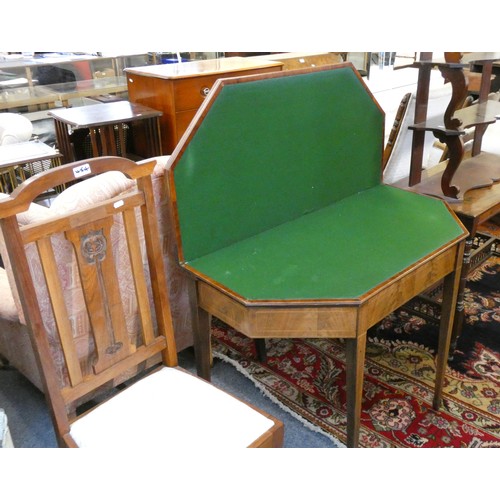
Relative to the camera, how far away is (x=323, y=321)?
1.29m

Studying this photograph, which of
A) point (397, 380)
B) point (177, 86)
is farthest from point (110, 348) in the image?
Answer: point (177, 86)

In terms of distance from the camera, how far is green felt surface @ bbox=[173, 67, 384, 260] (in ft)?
4.63

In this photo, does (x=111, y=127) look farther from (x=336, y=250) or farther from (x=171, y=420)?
(x=171, y=420)

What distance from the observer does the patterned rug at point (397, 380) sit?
1.75m

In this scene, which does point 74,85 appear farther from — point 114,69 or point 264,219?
point 264,219

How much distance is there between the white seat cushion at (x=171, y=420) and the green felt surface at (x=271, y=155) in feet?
1.32

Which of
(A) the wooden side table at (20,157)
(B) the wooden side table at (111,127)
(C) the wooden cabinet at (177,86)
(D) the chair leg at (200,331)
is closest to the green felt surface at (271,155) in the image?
(D) the chair leg at (200,331)

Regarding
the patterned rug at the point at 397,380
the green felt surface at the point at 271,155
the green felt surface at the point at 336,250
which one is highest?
the green felt surface at the point at 271,155

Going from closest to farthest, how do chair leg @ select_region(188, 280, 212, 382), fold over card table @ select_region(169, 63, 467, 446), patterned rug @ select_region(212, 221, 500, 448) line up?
fold over card table @ select_region(169, 63, 467, 446)
chair leg @ select_region(188, 280, 212, 382)
patterned rug @ select_region(212, 221, 500, 448)

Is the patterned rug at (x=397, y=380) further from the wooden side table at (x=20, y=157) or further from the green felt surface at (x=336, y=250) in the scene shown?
the wooden side table at (x=20, y=157)

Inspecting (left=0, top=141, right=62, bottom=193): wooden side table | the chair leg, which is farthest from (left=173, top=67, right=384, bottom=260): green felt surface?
(left=0, top=141, right=62, bottom=193): wooden side table

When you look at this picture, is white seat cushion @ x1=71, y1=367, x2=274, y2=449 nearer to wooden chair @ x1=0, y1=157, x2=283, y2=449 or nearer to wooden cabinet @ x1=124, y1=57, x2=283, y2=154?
wooden chair @ x1=0, y1=157, x2=283, y2=449

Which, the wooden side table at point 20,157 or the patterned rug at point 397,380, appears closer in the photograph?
the patterned rug at point 397,380

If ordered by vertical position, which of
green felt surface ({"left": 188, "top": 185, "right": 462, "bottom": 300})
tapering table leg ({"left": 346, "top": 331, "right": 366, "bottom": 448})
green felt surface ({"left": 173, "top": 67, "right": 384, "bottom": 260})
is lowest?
tapering table leg ({"left": 346, "top": 331, "right": 366, "bottom": 448})
